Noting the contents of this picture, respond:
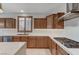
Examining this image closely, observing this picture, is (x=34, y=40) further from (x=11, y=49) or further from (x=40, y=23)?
(x=11, y=49)

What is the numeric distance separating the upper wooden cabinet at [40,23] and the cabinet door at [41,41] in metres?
0.68

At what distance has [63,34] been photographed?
19.0 ft

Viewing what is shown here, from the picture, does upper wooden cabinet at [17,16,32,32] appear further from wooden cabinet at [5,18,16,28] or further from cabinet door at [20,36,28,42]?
cabinet door at [20,36,28,42]

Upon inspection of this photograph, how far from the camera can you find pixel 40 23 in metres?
6.90

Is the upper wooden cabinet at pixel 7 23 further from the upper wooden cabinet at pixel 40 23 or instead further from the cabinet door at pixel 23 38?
the upper wooden cabinet at pixel 40 23

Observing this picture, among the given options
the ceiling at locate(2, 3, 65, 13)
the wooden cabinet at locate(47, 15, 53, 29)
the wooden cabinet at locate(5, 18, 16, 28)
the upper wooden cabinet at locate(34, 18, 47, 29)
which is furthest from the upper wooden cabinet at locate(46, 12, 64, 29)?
the wooden cabinet at locate(5, 18, 16, 28)

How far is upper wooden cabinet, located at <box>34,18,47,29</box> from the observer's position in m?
6.72

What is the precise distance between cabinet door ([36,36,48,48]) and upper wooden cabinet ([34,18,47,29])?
676 mm

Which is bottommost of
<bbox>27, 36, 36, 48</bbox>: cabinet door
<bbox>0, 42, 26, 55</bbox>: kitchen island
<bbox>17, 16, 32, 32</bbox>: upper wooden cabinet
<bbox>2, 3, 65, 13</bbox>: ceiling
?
<bbox>27, 36, 36, 48</bbox>: cabinet door

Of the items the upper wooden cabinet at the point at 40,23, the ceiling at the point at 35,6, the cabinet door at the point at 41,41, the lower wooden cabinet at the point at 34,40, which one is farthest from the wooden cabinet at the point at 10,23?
the ceiling at the point at 35,6

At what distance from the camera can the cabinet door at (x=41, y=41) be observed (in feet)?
19.9

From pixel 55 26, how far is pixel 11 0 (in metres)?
5.61
